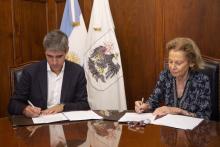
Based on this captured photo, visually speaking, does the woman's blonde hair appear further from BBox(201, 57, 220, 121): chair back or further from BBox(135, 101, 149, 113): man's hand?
BBox(135, 101, 149, 113): man's hand

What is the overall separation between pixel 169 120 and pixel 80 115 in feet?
1.91

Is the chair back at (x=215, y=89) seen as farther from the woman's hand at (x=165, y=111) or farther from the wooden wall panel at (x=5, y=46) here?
the wooden wall panel at (x=5, y=46)

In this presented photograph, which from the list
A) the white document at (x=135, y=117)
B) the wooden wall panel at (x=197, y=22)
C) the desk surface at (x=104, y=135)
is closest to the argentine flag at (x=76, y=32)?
the wooden wall panel at (x=197, y=22)

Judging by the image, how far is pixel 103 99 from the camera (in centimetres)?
361

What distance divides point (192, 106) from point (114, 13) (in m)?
1.76

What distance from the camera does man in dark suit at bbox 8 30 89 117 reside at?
2486 millimetres

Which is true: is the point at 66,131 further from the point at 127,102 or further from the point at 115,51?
the point at 127,102

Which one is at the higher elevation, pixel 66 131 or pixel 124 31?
pixel 124 31

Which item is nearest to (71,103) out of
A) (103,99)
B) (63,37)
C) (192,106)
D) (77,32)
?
(63,37)

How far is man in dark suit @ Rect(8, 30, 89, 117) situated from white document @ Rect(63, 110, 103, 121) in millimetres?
145

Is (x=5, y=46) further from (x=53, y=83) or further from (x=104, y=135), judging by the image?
(x=104, y=135)

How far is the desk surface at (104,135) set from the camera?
5.50 feet

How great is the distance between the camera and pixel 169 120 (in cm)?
206

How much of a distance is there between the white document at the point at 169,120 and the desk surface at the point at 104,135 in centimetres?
5
